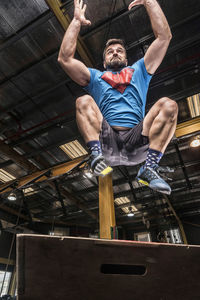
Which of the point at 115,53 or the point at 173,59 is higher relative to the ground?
the point at 173,59

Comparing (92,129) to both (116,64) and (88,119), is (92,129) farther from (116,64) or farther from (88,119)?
(116,64)

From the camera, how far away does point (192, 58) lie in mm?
3650

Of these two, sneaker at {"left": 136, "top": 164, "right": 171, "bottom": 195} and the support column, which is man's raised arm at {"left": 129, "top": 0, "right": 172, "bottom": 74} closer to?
sneaker at {"left": 136, "top": 164, "right": 171, "bottom": 195}

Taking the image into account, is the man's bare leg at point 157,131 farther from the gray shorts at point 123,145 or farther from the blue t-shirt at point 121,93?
the blue t-shirt at point 121,93

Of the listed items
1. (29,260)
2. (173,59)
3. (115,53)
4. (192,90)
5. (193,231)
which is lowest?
(29,260)

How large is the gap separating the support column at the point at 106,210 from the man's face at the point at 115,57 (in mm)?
3494

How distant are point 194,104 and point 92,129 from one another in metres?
4.15

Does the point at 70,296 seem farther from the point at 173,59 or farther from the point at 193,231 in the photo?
the point at 193,231

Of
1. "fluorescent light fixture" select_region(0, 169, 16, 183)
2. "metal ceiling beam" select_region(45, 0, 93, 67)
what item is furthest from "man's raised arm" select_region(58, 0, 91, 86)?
"fluorescent light fixture" select_region(0, 169, 16, 183)

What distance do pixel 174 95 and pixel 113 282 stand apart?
4.19m

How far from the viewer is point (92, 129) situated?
143 centimetres

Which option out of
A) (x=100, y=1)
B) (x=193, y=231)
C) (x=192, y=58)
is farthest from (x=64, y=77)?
(x=193, y=231)

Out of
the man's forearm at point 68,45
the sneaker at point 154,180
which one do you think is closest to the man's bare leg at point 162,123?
the sneaker at point 154,180

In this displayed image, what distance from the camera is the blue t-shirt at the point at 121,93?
156 centimetres
